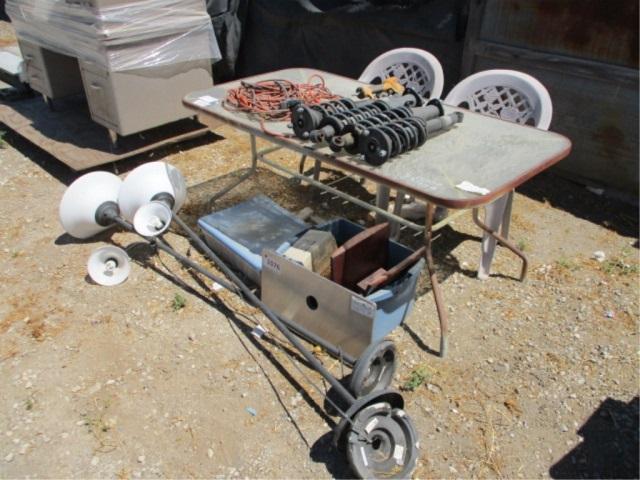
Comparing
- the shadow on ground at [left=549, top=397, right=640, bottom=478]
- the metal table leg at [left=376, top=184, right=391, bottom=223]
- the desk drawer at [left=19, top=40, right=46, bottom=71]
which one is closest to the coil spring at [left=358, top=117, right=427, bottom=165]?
the metal table leg at [left=376, top=184, right=391, bottom=223]

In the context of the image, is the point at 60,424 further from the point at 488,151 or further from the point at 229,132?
the point at 229,132

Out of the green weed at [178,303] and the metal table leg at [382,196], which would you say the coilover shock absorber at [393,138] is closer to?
the metal table leg at [382,196]

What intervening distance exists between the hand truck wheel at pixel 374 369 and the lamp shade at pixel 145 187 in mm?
1540

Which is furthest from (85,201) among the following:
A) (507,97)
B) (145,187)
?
(507,97)

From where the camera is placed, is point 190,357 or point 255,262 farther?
point 255,262

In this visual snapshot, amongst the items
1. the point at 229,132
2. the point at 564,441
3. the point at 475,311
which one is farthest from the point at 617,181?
the point at 229,132

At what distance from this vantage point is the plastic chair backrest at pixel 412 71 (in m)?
3.22

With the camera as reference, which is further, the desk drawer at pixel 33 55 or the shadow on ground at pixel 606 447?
the desk drawer at pixel 33 55

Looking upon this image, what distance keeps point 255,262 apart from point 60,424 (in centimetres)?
111

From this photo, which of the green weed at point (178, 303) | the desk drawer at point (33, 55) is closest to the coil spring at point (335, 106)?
the green weed at point (178, 303)

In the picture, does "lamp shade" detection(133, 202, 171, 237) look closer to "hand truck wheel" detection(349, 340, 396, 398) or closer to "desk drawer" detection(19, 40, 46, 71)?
"hand truck wheel" detection(349, 340, 396, 398)

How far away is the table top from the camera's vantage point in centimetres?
204

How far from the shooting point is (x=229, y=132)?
15.5ft

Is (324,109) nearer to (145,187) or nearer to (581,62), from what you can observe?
(145,187)
